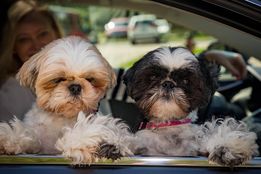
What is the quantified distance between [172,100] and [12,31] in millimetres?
1943

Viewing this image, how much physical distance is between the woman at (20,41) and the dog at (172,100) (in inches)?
35.7

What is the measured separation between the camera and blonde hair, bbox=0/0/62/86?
3906 mm

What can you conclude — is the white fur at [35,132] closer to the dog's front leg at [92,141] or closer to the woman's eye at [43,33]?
the dog's front leg at [92,141]

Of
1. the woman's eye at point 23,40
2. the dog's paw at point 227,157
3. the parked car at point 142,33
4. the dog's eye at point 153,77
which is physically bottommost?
the parked car at point 142,33

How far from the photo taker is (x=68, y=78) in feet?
A: 8.79

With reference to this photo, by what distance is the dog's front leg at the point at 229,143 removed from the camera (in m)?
2.28

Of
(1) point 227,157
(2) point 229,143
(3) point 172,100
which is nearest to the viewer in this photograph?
(1) point 227,157

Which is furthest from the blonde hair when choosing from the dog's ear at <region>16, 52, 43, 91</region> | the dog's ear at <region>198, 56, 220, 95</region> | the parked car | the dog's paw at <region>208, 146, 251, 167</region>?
the parked car

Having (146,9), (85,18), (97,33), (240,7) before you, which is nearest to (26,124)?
(240,7)

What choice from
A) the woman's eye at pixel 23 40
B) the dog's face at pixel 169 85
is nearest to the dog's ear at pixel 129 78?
the dog's face at pixel 169 85

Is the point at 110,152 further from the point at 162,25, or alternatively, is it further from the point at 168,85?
the point at 162,25

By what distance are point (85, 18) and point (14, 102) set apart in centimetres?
334

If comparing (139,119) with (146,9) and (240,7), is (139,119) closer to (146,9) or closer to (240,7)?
(240,7)

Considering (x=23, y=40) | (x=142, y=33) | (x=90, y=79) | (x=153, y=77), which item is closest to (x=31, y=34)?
(x=23, y=40)
